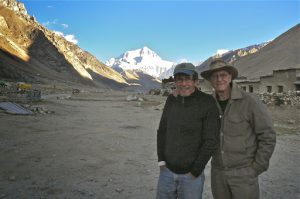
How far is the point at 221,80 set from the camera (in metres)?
3.42

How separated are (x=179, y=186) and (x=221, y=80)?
4.23ft

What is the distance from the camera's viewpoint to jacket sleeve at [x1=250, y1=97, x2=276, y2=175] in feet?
10.3

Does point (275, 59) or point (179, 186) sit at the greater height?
point (275, 59)

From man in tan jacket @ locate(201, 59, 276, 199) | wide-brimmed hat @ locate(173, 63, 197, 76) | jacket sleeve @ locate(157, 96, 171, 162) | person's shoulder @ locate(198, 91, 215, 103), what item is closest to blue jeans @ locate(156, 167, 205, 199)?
jacket sleeve @ locate(157, 96, 171, 162)

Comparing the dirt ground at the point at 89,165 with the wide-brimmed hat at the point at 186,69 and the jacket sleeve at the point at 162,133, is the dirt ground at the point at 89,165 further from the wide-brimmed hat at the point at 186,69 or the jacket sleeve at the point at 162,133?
the wide-brimmed hat at the point at 186,69

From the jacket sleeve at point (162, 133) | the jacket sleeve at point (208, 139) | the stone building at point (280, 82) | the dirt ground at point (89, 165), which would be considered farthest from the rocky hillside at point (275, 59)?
the jacket sleeve at point (208, 139)

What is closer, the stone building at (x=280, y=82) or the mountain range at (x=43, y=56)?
the stone building at (x=280, y=82)

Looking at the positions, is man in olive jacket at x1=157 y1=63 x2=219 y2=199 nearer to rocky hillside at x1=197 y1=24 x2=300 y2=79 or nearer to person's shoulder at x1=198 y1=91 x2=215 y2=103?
person's shoulder at x1=198 y1=91 x2=215 y2=103

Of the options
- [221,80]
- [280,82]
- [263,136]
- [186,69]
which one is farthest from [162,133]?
[280,82]

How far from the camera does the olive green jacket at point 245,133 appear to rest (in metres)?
3.14

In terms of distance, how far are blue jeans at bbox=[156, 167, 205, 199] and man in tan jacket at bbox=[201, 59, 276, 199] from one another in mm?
350

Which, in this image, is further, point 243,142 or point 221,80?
point 221,80

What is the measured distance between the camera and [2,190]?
573cm

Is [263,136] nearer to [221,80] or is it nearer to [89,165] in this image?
[221,80]
